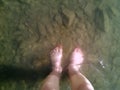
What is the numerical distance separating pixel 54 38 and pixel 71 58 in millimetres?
196

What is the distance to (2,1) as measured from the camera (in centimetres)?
168

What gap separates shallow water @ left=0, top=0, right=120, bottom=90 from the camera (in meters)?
1.67

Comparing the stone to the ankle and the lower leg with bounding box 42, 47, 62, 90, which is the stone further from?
→ the ankle

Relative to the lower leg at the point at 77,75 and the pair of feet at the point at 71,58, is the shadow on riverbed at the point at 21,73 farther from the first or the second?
the lower leg at the point at 77,75

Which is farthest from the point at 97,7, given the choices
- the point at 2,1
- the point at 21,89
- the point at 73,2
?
the point at 21,89

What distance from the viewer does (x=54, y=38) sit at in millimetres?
1727

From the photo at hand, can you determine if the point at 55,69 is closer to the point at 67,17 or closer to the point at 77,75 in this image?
the point at 77,75

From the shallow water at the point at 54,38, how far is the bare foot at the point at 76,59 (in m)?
0.04

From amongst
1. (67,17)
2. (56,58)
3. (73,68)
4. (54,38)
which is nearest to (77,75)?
(73,68)

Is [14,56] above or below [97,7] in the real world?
below

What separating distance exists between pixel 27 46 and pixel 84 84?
1.71ft

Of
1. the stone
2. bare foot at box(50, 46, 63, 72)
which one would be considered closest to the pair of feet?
bare foot at box(50, 46, 63, 72)

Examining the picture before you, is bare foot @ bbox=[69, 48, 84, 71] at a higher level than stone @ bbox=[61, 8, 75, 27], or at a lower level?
lower

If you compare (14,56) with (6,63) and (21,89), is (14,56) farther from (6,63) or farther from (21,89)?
(21,89)
